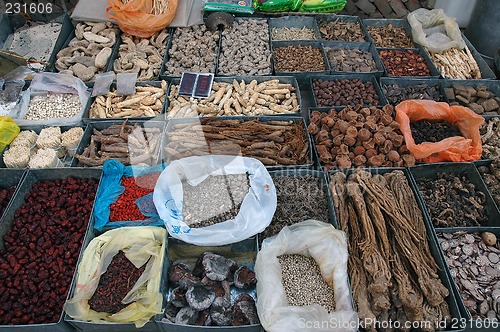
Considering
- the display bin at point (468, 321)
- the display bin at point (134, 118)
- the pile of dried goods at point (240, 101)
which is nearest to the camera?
the display bin at point (468, 321)

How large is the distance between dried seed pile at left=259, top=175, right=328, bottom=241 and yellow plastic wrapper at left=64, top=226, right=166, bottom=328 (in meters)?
0.73

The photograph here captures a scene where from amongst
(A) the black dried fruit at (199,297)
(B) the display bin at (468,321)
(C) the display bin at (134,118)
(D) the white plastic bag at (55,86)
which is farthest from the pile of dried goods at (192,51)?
(B) the display bin at (468,321)

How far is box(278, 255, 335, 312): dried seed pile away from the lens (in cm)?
237

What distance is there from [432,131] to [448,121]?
11.3 inches

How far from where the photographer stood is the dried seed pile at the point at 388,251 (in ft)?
7.43

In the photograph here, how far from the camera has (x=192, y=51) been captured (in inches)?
159

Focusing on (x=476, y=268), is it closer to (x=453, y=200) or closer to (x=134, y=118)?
(x=453, y=200)

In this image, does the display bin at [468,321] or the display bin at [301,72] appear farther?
the display bin at [301,72]

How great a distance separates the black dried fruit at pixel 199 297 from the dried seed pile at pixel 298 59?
2.38 metres

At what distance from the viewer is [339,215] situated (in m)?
2.65

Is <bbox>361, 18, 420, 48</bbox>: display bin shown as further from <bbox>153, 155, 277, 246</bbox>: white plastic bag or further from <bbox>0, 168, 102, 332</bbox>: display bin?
<bbox>0, 168, 102, 332</bbox>: display bin

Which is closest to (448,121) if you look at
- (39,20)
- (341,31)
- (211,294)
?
(341,31)

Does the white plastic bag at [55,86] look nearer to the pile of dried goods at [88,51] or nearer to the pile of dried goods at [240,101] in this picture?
the pile of dried goods at [88,51]

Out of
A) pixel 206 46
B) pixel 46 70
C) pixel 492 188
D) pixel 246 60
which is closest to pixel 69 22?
pixel 46 70
